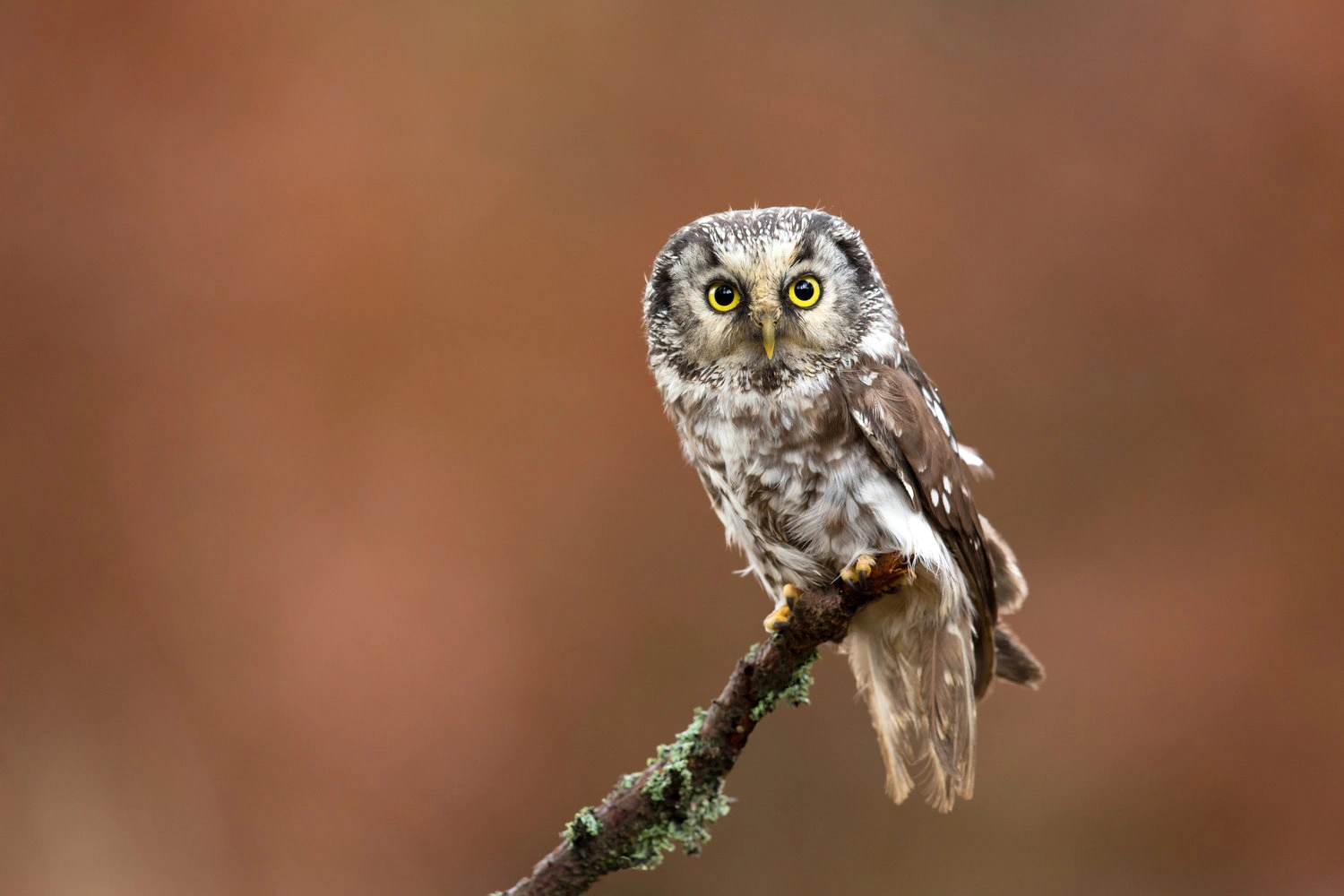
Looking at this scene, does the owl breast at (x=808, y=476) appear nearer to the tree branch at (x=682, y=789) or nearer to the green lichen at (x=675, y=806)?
the tree branch at (x=682, y=789)

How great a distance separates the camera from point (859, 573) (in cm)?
197

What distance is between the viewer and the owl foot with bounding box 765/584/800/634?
6.67ft

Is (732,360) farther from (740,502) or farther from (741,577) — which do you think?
(741,577)

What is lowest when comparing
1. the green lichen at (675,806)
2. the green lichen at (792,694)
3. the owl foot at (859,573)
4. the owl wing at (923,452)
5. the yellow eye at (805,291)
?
the green lichen at (675,806)

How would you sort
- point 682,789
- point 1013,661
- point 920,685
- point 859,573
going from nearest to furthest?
1. point 859,573
2. point 682,789
3. point 920,685
4. point 1013,661

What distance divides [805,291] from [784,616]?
2.09 feet

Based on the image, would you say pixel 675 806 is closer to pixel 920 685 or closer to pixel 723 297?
pixel 920 685

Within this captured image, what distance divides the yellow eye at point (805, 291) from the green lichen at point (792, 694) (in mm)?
679

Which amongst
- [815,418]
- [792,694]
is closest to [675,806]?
[792,694]

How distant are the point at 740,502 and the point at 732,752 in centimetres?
50

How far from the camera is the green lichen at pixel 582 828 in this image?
2.05 meters

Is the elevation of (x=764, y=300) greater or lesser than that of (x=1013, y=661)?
greater

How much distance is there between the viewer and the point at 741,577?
4.53 meters

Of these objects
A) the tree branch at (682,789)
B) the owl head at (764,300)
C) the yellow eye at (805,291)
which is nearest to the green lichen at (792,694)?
the tree branch at (682,789)
